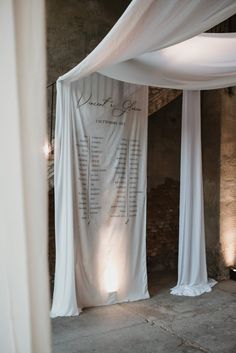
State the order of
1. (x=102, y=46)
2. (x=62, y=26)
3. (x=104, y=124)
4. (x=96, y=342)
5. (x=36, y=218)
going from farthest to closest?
(x=62, y=26) < (x=104, y=124) < (x=96, y=342) < (x=102, y=46) < (x=36, y=218)

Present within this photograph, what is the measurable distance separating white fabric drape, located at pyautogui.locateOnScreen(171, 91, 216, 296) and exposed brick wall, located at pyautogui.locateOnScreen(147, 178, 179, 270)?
1.67m

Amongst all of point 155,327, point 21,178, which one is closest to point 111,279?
point 155,327

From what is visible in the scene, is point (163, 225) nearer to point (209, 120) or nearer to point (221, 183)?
point (221, 183)

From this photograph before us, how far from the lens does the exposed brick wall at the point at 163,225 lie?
6.90 metres

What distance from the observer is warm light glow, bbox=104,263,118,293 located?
15.2 feet

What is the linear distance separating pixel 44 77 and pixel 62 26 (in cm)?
473

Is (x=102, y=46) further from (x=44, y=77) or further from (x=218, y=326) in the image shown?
(x=218, y=326)

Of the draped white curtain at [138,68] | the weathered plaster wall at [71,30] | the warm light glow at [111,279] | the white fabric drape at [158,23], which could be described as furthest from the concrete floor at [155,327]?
the weathered plaster wall at [71,30]

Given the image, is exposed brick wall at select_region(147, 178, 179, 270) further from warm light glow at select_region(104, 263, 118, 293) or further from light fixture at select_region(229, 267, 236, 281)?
warm light glow at select_region(104, 263, 118, 293)

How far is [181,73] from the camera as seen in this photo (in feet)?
14.3

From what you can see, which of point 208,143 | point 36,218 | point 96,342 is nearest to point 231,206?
point 208,143

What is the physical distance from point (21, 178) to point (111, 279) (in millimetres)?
3344

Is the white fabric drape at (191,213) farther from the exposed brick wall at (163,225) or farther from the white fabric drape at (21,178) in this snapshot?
the white fabric drape at (21,178)

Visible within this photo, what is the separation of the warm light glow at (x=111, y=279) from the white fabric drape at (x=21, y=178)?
304cm
